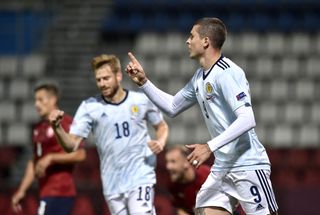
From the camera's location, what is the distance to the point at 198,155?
6.34m

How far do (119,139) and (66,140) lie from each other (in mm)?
558

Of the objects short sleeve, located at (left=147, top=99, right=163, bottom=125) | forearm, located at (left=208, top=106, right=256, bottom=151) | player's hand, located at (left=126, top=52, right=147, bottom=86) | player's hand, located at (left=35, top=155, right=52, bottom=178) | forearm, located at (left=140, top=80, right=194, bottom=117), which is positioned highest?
player's hand, located at (left=126, top=52, right=147, bottom=86)

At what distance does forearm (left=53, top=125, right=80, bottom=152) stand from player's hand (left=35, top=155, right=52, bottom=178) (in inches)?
23.2

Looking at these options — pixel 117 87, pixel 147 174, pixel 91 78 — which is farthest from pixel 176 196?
pixel 91 78

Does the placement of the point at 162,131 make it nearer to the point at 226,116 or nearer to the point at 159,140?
the point at 159,140

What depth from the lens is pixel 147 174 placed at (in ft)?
27.7

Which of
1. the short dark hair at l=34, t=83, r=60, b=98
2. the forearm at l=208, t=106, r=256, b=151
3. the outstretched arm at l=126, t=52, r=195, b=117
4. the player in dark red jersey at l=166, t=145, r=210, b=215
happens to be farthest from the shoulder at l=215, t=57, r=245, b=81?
the short dark hair at l=34, t=83, r=60, b=98

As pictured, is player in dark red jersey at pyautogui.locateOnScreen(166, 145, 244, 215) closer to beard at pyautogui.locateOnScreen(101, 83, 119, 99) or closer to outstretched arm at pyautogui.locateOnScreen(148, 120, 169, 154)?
outstretched arm at pyautogui.locateOnScreen(148, 120, 169, 154)

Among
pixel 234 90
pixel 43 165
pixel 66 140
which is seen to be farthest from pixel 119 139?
pixel 234 90

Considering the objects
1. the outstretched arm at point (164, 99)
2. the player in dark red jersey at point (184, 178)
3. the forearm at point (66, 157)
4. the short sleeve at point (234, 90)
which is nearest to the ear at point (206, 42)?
the short sleeve at point (234, 90)

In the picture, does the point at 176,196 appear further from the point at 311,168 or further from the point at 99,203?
Answer: the point at 311,168

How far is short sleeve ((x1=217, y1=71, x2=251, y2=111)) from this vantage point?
6566 mm

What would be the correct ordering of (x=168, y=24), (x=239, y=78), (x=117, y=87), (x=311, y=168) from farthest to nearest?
(x=168, y=24), (x=311, y=168), (x=117, y=87), (x=239, y=78)

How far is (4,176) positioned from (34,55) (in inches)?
108
